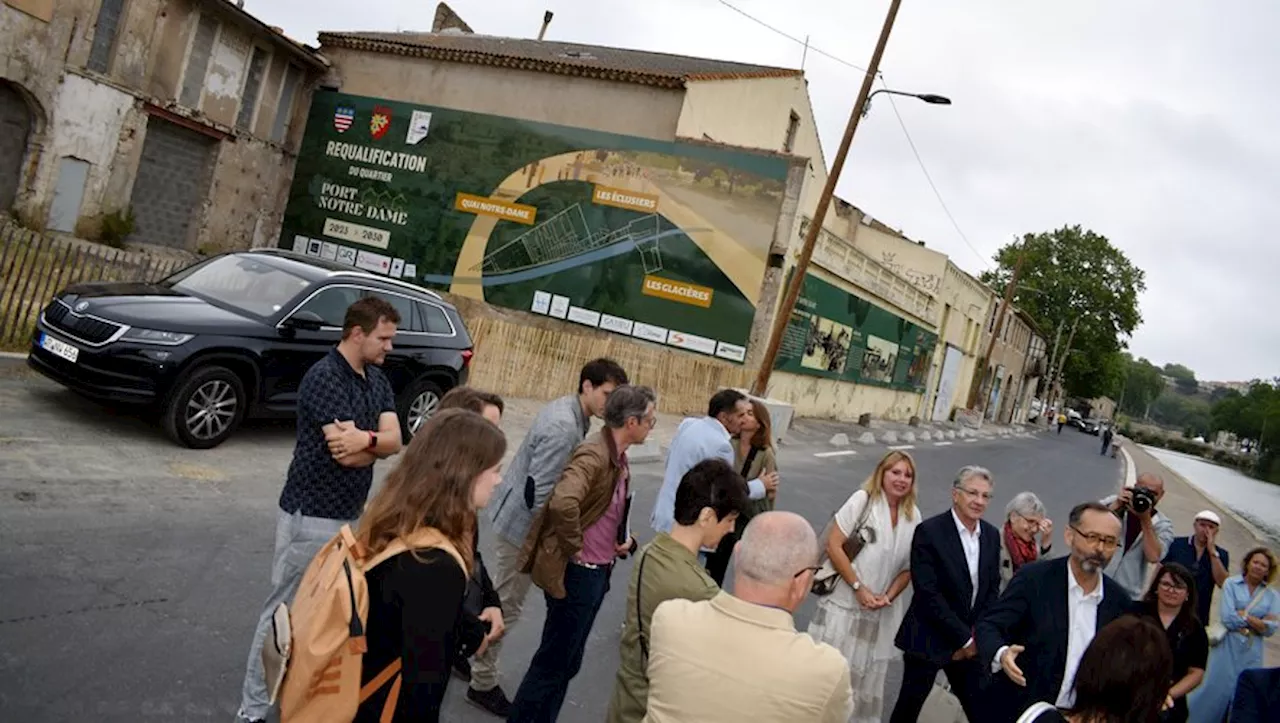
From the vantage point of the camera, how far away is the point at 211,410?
7.95 m

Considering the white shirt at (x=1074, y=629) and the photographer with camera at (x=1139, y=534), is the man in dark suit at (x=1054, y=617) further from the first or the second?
the photographer with camera at (x=1139, y=534)

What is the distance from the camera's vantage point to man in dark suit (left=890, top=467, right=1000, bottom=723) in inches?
171

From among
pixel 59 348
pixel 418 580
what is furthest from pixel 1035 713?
pixel 59 348

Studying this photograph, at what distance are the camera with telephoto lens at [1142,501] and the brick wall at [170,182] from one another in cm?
2453

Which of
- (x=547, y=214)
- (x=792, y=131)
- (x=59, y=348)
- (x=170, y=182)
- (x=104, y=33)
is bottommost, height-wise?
(x=59, y=348)

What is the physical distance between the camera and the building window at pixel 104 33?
20797 mm

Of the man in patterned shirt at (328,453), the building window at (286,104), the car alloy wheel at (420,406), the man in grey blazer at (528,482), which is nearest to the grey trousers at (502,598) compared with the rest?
the man in grey blazer at (528,482)

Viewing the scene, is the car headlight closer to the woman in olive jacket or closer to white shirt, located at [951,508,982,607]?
the woman in olive jacket

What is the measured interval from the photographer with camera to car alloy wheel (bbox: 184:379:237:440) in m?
7.61

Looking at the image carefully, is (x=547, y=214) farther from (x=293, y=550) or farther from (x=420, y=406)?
(x=293, y=550)

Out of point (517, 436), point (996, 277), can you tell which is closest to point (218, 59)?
point (517, 436)

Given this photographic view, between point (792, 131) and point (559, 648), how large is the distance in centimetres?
2443

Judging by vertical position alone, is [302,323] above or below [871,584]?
above

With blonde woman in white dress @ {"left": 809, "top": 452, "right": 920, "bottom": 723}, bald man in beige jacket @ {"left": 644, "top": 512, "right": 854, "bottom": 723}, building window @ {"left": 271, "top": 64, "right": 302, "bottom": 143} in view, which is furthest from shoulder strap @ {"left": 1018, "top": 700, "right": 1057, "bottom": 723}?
building window @ {"left": 271, "top": 64, "right": 302, "bottom": 143}
